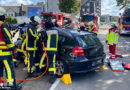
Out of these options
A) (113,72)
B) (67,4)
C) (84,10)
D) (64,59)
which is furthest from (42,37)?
(84,10)

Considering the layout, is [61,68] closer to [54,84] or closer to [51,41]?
[54,84]

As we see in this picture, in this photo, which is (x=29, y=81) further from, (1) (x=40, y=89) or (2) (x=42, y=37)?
(2) (x=42, y=37)

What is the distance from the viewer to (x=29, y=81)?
569cm

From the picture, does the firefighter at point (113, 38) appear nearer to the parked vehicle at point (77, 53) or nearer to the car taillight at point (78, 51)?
the parked vehicle at point (77, 53)

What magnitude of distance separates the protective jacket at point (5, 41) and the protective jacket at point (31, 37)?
1.33 meters

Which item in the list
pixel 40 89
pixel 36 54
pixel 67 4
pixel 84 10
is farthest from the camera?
pixel 84 10

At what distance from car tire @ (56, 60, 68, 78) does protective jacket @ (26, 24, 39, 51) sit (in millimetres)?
944

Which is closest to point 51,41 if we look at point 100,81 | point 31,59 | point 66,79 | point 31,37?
point 31,37

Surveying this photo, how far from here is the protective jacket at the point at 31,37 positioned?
18.5 ft

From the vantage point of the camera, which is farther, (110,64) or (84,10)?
(84,10)

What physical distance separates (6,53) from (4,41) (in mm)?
301

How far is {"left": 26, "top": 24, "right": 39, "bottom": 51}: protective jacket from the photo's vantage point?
564 centimetres

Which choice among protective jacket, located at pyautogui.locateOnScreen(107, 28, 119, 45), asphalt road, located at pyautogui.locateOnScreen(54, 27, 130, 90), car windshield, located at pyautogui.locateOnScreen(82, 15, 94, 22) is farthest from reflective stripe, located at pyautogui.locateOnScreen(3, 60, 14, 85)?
car windshield, located at pyautogui.locateOnScreen(82, 15, 94, 22)

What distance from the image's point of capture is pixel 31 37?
18.6 ft
